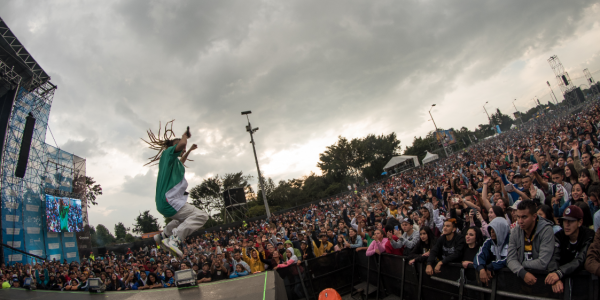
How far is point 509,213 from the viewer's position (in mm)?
4789

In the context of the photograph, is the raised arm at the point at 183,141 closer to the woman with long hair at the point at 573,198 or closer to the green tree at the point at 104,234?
the woman with long hair at the point at 573,198

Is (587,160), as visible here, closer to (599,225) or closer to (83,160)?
(599,225)

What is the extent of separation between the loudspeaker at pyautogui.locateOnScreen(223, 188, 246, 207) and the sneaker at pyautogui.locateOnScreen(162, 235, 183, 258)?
2181 cm

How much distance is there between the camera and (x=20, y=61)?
18.6m

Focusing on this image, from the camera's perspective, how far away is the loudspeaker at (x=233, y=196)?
2541 cm

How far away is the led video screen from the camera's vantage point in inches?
782

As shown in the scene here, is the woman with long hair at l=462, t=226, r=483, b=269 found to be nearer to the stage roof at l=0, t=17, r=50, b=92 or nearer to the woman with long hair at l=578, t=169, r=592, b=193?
the woman with long hair at l=578, t=169, r=592, b=193

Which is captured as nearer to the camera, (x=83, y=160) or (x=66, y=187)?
(x=66, y=187)

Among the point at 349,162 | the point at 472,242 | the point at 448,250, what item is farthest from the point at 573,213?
the point at 349,162

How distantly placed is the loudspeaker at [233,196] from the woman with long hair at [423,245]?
21.9 meters

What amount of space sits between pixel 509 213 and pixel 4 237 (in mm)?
24409

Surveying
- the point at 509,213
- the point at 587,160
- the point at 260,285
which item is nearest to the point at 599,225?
the point at 509,213

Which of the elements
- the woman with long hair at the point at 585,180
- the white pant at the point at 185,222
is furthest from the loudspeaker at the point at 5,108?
the woman with long hair at the point at 585,180

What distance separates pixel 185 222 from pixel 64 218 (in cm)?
2314
